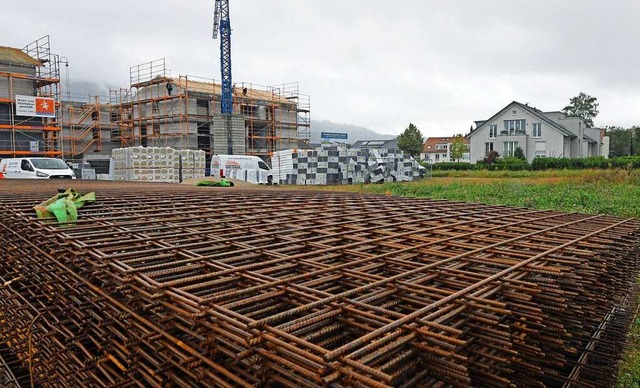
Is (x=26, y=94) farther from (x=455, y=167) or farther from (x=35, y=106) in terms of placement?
(x=455, y=167)

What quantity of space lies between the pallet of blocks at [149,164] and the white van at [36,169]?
4938 millimetres

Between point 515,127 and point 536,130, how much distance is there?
187 cm

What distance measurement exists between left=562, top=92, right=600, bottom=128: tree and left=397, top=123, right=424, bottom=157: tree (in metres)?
25.0

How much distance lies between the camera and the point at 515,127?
44.5 m

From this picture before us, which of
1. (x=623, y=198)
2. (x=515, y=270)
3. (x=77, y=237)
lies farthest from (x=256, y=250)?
(x=623, y=198)

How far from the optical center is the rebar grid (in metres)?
1.82

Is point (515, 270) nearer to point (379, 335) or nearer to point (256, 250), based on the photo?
point (379, 335)

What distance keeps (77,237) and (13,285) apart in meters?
1.53

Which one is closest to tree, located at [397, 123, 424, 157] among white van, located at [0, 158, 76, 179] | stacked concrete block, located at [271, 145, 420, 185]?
stacked concrete block, located at [271, 145, 420, 185]

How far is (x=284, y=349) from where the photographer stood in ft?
5.46

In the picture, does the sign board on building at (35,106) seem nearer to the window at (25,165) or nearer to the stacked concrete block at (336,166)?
the window at (25,165)

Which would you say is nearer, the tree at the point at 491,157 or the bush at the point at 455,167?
the bush at the point at 455,167

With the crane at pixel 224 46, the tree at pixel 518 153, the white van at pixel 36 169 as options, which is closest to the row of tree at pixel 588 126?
the tree at pixel 518 153

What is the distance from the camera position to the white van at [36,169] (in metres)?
17.8
